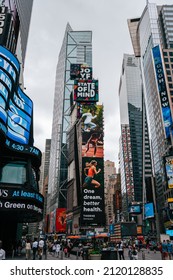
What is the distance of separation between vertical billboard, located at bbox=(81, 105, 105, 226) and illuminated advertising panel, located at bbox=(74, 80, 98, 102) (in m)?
3.00

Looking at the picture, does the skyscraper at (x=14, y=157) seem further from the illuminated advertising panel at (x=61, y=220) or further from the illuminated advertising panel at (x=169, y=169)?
the illuminated advertising panel at (x=61, y=220)

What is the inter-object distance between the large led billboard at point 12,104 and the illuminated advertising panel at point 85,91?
41.8m

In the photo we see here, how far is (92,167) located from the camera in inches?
2820

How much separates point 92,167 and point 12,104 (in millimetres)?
43455

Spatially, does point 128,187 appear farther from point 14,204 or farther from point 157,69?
point 14,204

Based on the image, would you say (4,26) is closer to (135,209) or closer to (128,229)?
(128,229)

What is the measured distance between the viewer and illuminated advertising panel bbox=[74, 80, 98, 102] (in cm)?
7675

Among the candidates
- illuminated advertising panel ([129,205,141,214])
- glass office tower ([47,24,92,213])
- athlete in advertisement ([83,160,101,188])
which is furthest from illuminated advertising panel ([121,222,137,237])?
glass office tower ([47,24,92,213])

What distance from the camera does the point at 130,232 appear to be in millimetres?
83062

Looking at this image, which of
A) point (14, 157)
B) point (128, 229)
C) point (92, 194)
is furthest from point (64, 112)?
point (14, 157)

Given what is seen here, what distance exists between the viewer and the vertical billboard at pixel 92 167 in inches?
2437

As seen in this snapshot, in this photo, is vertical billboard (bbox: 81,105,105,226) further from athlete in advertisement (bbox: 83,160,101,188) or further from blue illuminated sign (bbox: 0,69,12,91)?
blue illuminated sign (bbox: 0,69,12,91)

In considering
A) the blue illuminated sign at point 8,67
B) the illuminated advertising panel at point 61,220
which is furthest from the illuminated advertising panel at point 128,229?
the blue illuminated sign at point 8,67
